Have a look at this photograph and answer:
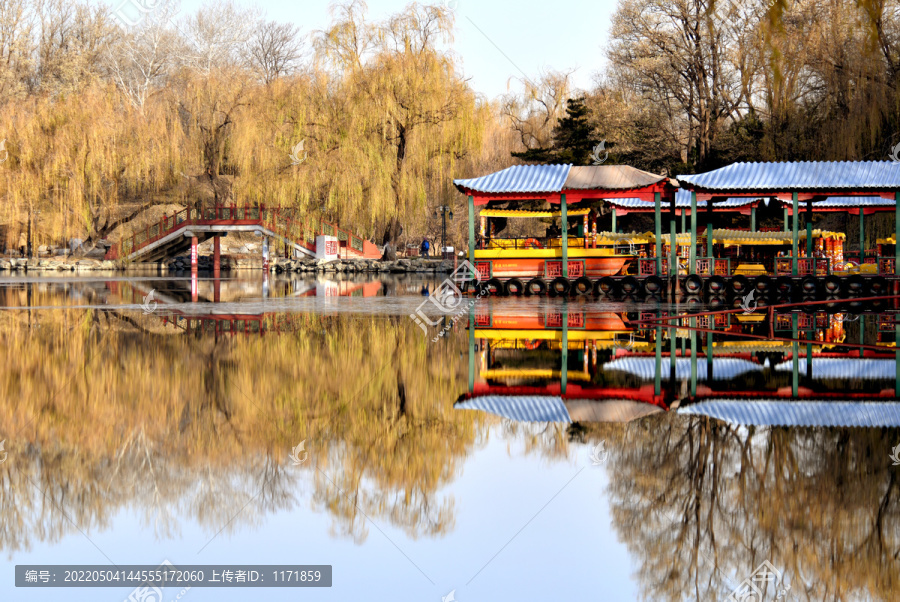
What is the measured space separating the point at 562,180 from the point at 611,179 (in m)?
1.33

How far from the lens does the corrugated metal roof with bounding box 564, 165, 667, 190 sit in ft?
80.7

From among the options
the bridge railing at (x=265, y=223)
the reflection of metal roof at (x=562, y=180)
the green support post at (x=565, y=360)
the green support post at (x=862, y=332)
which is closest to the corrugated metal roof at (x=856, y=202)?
the reflection of metal roof at (x=562, y=180)

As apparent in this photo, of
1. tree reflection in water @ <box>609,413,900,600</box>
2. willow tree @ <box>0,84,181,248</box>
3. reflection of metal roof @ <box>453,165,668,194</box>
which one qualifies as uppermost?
willow tree @ <box>0,84,181,248</box>

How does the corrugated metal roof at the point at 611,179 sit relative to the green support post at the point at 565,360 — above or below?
above

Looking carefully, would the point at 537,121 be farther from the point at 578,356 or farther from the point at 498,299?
the point at 578,356

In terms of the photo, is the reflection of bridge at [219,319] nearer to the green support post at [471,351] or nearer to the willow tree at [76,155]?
the green support post at [471,351]

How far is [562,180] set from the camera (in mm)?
24891

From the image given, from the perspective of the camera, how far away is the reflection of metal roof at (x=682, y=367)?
373 inches

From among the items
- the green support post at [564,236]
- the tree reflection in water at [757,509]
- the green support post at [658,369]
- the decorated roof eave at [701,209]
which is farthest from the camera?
the decorated roof eave at [701,209]

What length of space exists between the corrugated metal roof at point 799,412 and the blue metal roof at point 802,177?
16.2 m

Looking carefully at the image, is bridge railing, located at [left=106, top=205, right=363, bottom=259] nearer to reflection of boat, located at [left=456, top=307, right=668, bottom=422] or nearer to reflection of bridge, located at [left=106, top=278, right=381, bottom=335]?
reflection of bridge, located at [left=106, top=278, right=381, bottom=335]

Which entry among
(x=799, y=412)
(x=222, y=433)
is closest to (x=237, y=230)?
(x=222, y=433)

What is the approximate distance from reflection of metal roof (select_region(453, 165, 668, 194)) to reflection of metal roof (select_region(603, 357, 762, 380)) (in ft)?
46.8

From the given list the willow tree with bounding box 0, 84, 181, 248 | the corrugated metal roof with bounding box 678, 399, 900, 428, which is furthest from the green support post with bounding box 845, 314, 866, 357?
the willow tree with bounding box 0, 84, 181, 248
